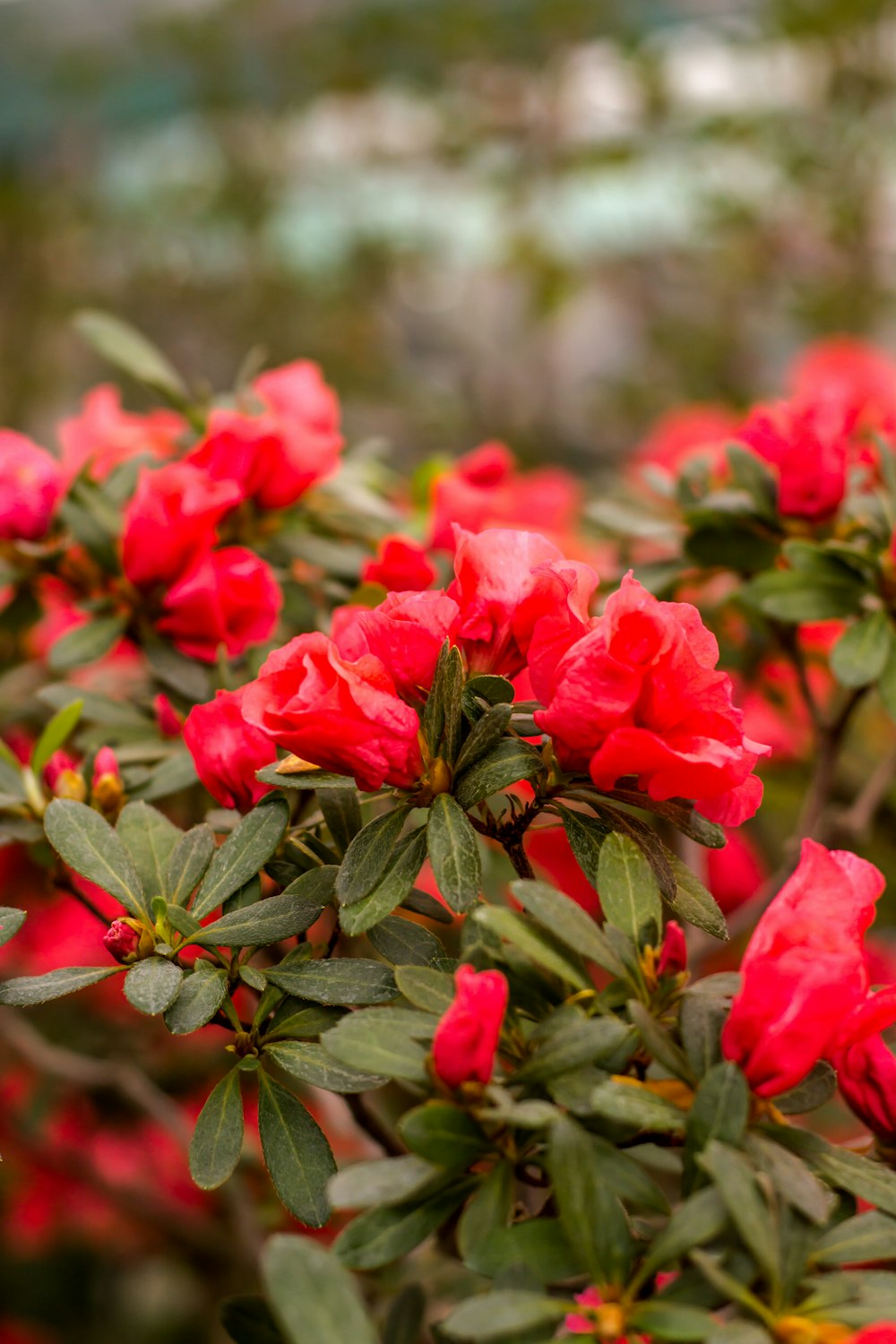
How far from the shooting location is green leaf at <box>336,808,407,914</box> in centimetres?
53

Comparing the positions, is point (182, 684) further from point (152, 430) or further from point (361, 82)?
point (361, 82)

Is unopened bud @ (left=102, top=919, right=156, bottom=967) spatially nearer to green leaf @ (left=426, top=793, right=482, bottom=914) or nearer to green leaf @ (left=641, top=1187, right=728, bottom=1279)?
green leaf @ (left=426, top=793, right=482, bottom=914)

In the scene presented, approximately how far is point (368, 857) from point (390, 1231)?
0.51 feet

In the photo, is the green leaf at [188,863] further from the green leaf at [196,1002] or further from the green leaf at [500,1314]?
the green leaf at [500,1314]

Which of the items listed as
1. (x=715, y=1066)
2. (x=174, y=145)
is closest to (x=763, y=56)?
(x=174, y=145)

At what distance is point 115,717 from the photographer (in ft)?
2.64

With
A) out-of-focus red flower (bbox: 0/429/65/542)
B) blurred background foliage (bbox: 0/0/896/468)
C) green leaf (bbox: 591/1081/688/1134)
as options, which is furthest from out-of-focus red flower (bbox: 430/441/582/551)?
blurred background foliage (bbox: 0/0/896/468)

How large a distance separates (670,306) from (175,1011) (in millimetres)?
4116

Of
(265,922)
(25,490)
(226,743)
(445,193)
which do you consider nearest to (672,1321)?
(265,922)

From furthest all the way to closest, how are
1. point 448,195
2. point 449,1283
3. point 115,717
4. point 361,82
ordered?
point 448,195, point 361,82, point 449,1283, point 115,717

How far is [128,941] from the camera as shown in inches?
21.8

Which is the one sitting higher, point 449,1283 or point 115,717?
point 115,717

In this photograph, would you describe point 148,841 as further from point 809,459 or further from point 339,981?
point 809,459

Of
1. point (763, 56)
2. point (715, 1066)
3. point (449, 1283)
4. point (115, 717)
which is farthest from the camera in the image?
point (763, 56)
